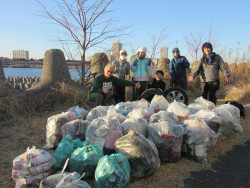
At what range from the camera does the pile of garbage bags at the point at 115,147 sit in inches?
82.7

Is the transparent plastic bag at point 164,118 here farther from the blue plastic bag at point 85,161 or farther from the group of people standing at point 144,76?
the group of people standing at point 144,76

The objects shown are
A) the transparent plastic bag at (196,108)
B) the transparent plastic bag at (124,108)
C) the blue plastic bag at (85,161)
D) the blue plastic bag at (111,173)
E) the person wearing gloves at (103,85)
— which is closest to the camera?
the blue plastic bag at (111,173)

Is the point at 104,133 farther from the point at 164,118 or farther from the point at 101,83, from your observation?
the point at 101,83

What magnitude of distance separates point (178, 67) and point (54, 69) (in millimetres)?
4048

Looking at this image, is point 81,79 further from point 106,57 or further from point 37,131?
point 37,131

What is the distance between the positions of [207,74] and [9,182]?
4.54 meters

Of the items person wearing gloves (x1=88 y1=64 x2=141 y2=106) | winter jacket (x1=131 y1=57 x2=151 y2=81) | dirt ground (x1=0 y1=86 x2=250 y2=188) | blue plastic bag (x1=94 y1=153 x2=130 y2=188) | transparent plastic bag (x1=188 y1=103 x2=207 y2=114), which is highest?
winter jacket (x1=131 y1=57 x2=151 y2=81)

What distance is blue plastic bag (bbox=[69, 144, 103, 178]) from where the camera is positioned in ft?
7.42

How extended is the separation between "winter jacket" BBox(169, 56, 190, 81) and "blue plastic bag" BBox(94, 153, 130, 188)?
4.19 meters

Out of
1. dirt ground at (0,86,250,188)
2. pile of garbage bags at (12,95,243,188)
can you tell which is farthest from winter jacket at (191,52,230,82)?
pile of garbage bags at (12,95,243,188)

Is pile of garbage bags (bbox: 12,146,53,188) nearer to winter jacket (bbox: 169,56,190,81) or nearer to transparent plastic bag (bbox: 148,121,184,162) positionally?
transparent plastic bag (bbox: 148,121,184,162)

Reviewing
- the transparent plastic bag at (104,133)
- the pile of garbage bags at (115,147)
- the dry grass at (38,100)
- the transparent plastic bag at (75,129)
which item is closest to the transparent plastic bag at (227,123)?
the pile of garbage bags at (115,147)

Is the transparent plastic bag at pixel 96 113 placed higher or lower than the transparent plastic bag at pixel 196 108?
lower

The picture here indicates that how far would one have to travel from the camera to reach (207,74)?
16.8ft
